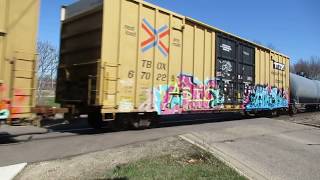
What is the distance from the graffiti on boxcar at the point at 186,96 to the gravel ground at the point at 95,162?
12.3 feet

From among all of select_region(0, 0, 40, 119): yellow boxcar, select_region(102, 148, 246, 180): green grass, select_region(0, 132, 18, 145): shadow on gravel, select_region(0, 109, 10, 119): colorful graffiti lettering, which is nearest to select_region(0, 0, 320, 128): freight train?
select_region(0, 0, 40, 119): yellow boxcar

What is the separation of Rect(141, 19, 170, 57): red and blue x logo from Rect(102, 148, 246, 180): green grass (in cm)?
512

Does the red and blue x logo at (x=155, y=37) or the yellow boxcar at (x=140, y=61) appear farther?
the red and blue x logo at (x=155, y=37)

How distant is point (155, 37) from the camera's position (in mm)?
12602

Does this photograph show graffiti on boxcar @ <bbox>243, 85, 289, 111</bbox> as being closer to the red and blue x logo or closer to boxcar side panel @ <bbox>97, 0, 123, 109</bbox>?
the red and blue x logo

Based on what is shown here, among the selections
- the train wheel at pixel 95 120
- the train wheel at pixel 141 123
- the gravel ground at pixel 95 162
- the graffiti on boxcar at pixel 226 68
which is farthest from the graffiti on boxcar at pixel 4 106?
the graffiti on boxcar at pixel 226 68

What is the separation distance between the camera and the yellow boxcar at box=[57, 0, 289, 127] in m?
11.1

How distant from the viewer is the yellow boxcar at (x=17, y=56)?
329 inches

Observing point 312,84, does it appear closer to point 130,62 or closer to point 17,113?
point 130,62

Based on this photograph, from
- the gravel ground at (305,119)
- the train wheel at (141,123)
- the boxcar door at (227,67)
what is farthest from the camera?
the gravel ground at (305,119)

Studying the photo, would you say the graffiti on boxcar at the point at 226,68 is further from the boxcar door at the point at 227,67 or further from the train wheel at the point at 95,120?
the train wheel at the point at 95,120

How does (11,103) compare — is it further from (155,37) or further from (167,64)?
(167,64)

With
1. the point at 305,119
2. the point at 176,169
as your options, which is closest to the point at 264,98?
the point at 305,119

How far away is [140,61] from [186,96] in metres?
2.78
